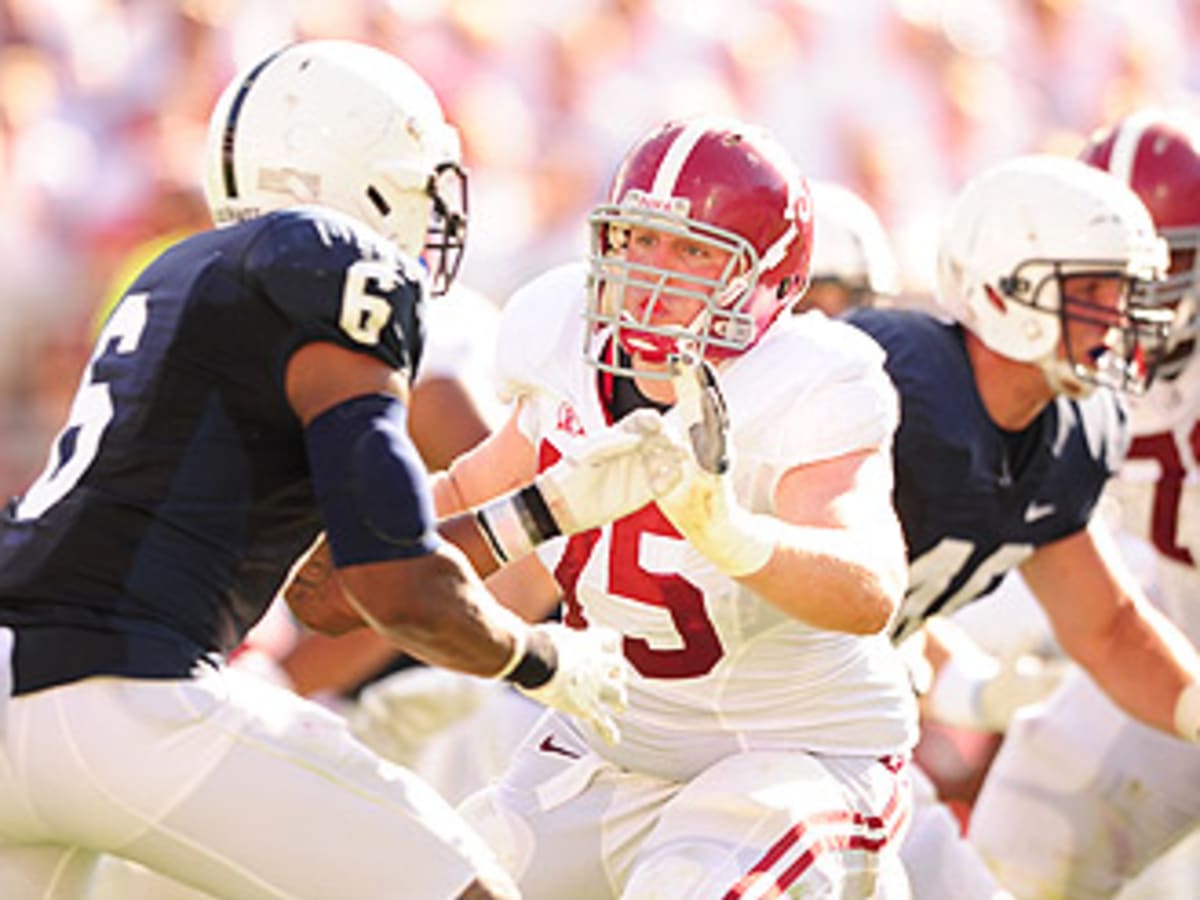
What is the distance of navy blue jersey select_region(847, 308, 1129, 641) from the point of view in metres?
4.21

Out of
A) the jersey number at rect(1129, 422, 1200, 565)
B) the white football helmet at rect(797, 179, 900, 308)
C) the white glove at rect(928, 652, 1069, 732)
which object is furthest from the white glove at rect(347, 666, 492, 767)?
the jersey number at rect(1129, 422, 1200, 565)

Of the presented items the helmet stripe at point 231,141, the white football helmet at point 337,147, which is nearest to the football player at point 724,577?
the white football helmet at point 337,147

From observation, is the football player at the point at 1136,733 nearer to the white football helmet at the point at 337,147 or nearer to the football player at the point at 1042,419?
the football player at the point at 1042,419

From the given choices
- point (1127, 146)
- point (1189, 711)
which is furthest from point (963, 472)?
point (1127, 146)

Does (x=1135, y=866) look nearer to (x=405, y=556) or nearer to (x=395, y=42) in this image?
(x=405, y=556)

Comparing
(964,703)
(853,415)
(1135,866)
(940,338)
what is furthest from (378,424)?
(1135,866)

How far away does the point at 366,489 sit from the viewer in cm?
271

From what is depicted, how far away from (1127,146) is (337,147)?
2204 millimetres

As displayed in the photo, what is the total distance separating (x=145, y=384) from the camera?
9.45 feet

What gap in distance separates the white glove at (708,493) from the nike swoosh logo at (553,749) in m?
0.70

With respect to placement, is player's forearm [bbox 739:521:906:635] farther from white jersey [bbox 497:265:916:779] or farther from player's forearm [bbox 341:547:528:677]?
player's forearm [bbox 341:547:528:677]

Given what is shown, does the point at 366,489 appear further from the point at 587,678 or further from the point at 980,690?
the point at 980,690

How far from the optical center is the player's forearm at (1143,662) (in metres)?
4.25

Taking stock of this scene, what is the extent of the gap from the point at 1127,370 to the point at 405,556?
196 cm
